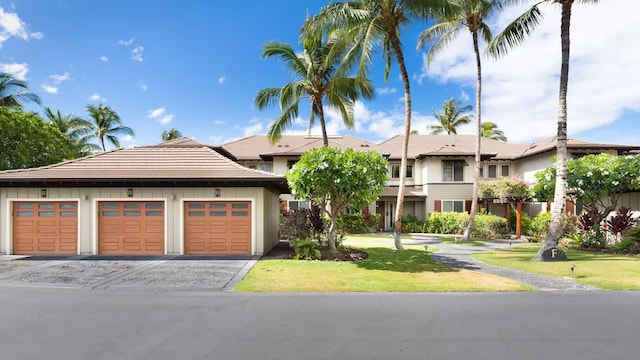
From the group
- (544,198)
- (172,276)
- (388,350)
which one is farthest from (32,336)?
(544,198)

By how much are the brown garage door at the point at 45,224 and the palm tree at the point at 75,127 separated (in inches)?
920

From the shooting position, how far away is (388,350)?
4.39 metres

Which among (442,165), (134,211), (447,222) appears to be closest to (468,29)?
(442,165)

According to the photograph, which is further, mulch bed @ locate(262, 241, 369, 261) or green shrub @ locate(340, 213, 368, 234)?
green shrub @ locate(340, 213, 368, 234)

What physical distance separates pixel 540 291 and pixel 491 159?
68.1 feet

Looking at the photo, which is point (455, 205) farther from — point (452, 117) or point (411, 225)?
point (452, 117)

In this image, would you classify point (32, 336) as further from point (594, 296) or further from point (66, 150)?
point (66, 150)

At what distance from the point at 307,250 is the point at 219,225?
370 cm

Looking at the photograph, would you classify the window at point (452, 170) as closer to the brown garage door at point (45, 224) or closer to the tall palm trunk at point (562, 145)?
the tall palm trunk at point (562, 145)

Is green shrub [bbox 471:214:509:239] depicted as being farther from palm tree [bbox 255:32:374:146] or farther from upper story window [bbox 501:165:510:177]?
palm tree [bbox 255:32:374:146]

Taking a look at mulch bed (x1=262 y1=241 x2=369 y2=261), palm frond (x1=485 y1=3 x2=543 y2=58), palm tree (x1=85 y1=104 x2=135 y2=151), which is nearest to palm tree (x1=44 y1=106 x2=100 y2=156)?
palm tree (x1=85 y1=104 x2=135 y2=151)

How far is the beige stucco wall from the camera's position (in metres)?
Answer: 12.6

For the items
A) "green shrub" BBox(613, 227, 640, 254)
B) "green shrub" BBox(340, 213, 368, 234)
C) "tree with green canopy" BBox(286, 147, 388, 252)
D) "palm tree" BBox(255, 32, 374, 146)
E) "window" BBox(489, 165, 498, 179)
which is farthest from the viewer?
"window" BBox(489, 165, 498, 179)

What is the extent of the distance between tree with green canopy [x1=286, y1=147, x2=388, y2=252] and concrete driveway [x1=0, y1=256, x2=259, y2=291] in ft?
→ 10.6
